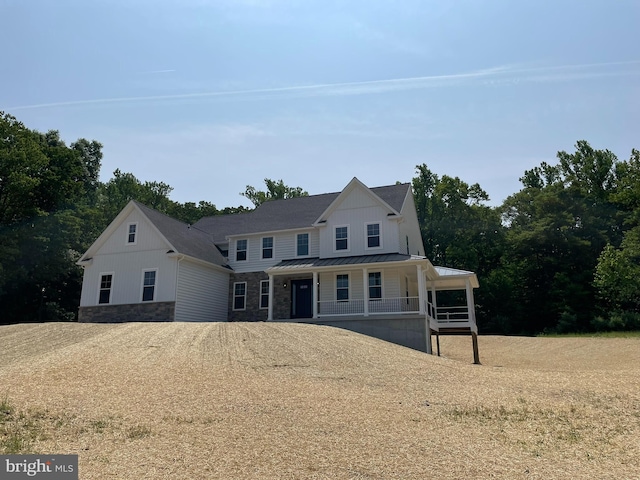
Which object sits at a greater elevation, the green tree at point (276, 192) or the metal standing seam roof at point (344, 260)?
the green tree at point (276, 192)

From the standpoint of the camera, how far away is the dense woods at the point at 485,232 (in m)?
35.4

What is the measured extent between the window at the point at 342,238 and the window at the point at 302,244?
6.97 feet

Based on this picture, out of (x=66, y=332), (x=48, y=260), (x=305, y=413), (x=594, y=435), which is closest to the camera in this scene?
(x=594, y=435)

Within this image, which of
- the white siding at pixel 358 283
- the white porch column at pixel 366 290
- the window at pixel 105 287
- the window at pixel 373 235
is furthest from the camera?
the window at pixel 105 287

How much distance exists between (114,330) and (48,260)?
24.1 m

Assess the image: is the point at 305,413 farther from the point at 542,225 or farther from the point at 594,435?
the point at 542,225

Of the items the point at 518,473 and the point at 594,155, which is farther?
the point at 594,155

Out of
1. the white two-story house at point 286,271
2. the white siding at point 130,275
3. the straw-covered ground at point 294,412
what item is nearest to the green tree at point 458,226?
the white two-story house at point 286,271

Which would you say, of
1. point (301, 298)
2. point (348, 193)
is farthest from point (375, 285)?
point (348, 193)

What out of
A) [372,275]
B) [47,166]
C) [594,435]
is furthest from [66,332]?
[47,166]

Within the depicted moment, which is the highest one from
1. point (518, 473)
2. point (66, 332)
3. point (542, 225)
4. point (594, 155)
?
point (594, 155)

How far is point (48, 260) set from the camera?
36.0 meters

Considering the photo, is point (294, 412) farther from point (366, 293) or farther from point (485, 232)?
point (485, 232)

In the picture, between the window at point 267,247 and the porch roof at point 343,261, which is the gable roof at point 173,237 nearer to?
the window at point 267,247
